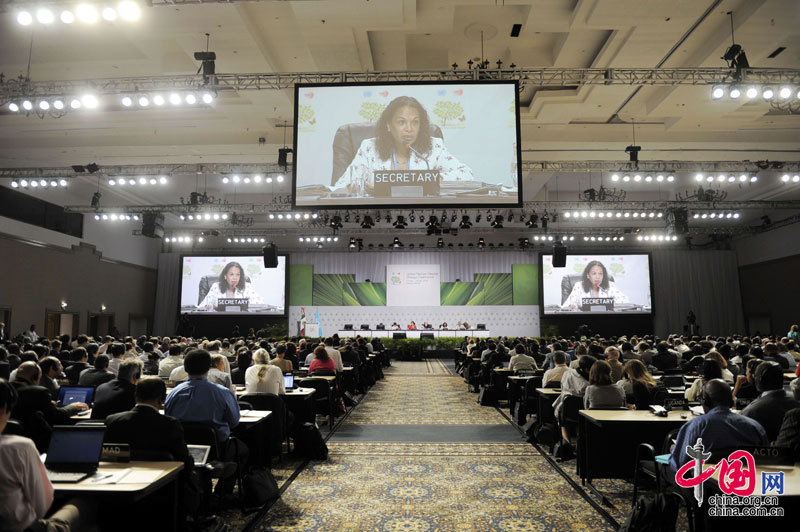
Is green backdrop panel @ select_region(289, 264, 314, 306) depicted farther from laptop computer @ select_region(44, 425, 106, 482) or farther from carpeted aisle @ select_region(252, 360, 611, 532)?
laptop computer @ select_region(44, 425, 106, 482)

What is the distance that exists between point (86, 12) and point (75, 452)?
560 centimetres

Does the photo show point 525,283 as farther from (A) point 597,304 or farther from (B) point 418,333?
(B) point 418,333

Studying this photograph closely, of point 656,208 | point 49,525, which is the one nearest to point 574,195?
point 656,208

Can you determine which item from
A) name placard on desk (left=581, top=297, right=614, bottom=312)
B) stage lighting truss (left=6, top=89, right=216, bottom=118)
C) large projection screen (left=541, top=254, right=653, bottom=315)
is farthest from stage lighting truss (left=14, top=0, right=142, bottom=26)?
name placard on desk (left=581, top=297, right=614, bottom=312)

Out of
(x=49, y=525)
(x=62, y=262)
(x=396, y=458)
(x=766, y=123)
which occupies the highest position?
(x=766, y=123)

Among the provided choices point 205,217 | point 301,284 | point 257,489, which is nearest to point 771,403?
point 257,489

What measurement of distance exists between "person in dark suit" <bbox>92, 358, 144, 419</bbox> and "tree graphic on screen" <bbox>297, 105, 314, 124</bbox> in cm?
457

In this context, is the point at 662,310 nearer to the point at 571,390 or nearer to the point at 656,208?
the point at 656,208

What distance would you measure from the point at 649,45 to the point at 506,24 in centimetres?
220

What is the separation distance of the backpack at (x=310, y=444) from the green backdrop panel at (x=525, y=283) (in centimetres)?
1972

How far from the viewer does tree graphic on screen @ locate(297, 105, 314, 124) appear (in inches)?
306

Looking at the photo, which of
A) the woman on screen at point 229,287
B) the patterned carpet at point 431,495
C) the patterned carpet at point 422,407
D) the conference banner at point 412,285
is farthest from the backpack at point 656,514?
the woman on screen at point 229,287

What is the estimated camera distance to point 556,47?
29.3 ft

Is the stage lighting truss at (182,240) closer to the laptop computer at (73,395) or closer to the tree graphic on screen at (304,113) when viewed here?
the tree graphic on screen at (304,113)
